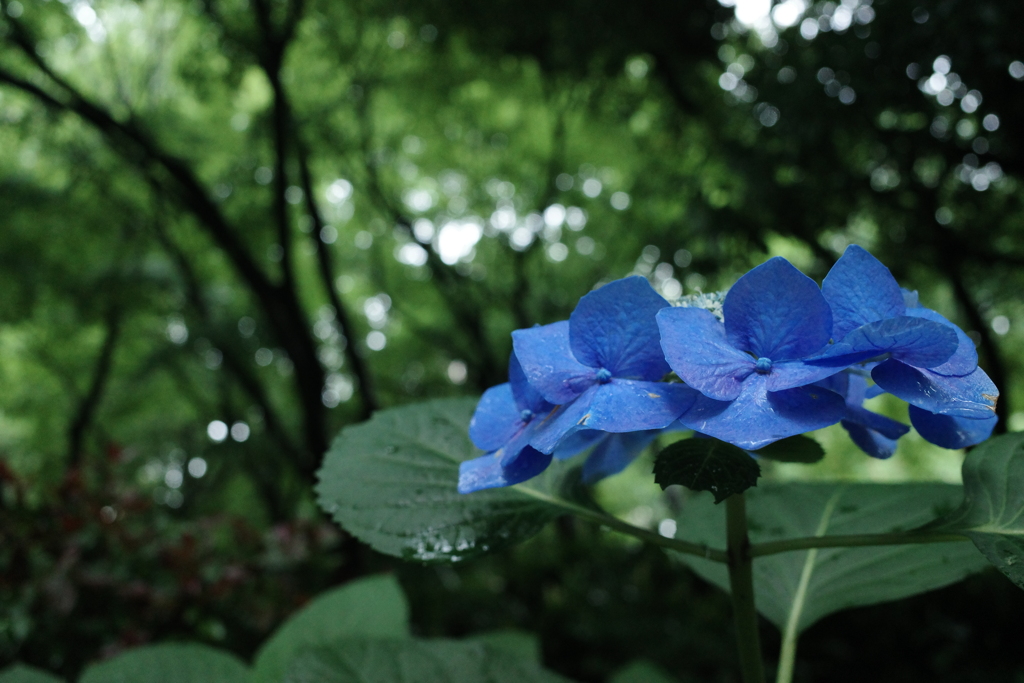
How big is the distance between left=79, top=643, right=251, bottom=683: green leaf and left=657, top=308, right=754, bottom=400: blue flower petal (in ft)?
3.45

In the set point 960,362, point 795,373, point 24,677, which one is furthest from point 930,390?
point 24,677

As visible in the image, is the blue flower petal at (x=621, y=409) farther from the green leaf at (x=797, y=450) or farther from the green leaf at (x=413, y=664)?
the green leaf at (x=413, y=664)

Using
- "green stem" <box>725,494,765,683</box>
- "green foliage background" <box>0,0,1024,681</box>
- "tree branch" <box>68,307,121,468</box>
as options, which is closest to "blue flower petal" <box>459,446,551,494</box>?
"green stem" <box>725,494,765,683</box>

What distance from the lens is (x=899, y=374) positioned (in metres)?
0.57

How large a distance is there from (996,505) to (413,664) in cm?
75

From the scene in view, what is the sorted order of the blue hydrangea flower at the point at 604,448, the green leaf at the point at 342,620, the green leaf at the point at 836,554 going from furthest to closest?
the green leaf at the point at 342,620
the green leaf at the point at 836,554
the blue hydrangea flower at the point at 604,448

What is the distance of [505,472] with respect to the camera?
Result: 0.63m

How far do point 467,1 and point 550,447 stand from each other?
15.8 ft

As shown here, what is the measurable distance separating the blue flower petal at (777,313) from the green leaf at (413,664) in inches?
23.3

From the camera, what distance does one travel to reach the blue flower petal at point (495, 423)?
69 centimetres

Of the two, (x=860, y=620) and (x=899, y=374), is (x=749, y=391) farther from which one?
(x=860, y=620)

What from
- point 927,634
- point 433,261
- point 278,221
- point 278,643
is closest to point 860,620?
point 927,634

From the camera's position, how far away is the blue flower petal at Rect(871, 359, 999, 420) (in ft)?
1.84

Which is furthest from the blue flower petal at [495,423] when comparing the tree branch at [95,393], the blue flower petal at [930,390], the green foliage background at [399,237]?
the tree branch at [95,393]
